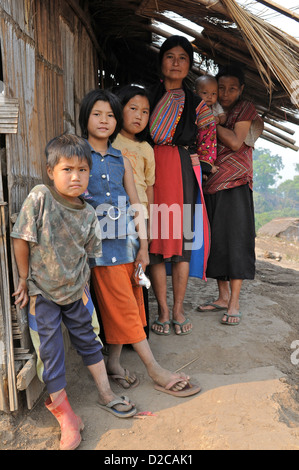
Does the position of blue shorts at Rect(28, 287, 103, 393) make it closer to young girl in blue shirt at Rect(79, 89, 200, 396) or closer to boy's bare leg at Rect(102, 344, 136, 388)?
young girl in blue shirt at Rect(79, 89, 200, 396)

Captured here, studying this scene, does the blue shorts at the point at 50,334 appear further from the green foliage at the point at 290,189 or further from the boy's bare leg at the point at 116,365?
the green foliage at the point at 290,189

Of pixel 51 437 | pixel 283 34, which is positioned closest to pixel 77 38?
pixel 283 34

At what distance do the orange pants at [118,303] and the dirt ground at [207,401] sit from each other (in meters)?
0.33

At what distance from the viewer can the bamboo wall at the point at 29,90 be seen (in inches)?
75.3

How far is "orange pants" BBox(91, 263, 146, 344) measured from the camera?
7.61 ft

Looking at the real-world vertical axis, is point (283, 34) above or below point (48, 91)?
above

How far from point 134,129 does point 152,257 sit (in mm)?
916

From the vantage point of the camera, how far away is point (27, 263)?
1941mm

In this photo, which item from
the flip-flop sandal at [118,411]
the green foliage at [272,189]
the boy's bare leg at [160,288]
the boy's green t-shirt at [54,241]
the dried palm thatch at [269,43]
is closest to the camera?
the boy's green t-shirt at [54,241]

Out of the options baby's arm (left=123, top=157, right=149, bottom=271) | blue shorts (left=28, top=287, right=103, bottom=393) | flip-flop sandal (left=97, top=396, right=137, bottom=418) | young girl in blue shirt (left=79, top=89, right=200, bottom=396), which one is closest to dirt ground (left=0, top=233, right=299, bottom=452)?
flip-flop sandal (left=97, top=396, right=137, bottom=418)

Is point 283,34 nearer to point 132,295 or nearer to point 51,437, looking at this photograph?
point 132,295

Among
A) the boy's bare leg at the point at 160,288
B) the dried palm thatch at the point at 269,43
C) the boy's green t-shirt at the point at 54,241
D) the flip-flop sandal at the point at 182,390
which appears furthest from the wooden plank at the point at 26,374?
the dried palm thatch at the point at 269,43

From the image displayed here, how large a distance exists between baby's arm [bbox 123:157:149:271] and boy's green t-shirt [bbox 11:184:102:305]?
16.4 inches

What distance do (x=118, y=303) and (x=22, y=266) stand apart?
62cm
